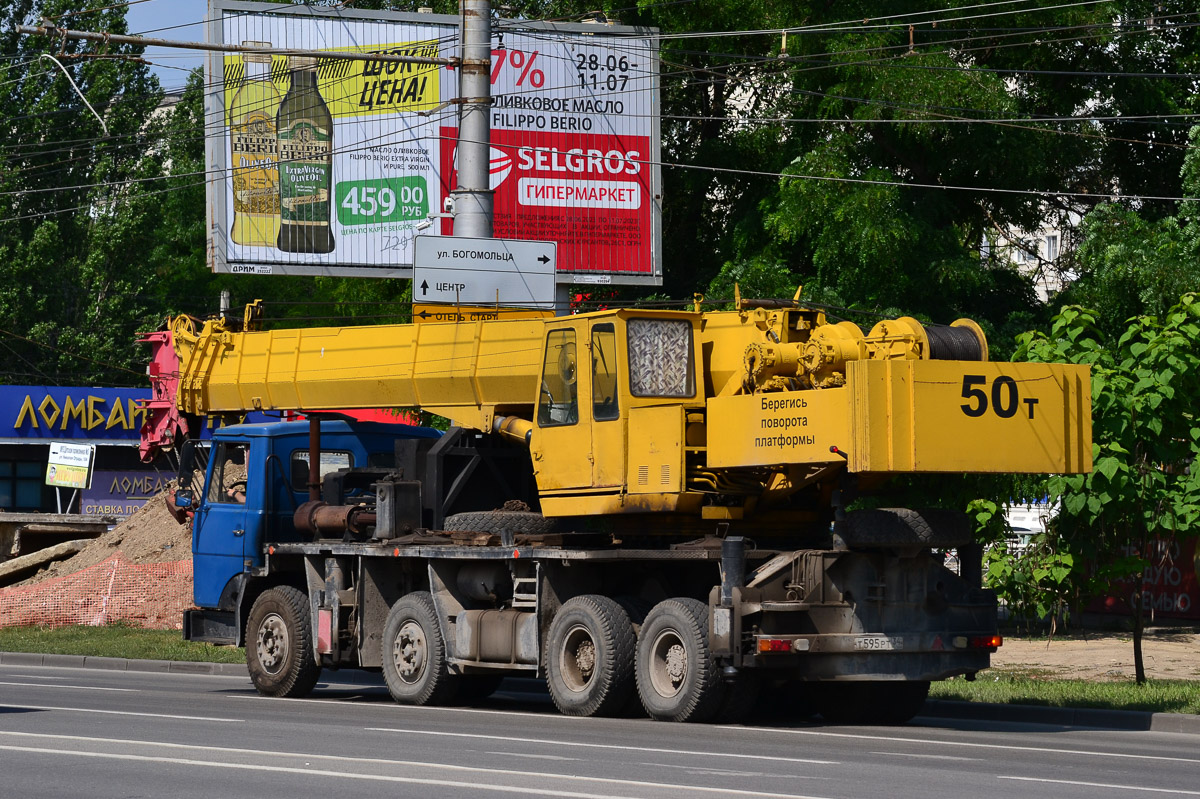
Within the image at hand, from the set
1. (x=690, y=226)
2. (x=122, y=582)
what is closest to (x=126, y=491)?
(x=122, y=582)

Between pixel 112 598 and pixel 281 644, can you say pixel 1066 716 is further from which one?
pixel 112 598

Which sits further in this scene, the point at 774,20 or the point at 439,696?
the point at 774,20

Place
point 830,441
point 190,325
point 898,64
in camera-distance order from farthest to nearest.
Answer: point 898,64 → point 190,325 → point 830,441

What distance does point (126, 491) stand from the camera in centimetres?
4994

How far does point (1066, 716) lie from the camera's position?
16.1m

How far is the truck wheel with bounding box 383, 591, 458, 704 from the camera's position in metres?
17.1

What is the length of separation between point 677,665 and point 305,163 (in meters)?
15.2

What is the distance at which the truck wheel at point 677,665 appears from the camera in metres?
14.5

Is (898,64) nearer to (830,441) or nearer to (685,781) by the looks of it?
(830,441)

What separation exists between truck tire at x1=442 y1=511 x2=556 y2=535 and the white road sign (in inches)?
138

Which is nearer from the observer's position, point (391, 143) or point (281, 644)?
point (281, 644)

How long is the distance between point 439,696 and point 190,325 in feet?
19.2

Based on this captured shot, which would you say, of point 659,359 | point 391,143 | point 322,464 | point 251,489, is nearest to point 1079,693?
point 659,359

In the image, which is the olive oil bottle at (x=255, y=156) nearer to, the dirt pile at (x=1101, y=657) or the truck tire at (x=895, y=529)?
the dirt pile at (x=1101, y=657)
